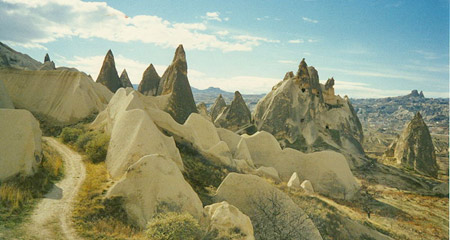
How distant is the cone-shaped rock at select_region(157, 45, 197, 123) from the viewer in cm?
3644

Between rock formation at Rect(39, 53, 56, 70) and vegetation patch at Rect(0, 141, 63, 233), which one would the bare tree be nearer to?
vegetation patch at Rect(0, 141, 63, 233)

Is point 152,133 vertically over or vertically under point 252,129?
over

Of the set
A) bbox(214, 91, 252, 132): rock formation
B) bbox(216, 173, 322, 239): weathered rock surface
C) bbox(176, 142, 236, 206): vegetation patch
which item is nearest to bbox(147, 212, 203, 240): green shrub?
bbox(176, 142, 236, 206): vegetation patch

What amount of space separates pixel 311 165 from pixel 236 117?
24078 millimetres

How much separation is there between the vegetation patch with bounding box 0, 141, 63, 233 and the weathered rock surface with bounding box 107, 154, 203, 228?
9.46 feet

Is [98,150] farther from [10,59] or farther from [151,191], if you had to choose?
[10,59]

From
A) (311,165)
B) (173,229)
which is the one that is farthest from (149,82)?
(173,229)

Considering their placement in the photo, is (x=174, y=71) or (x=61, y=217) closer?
(x=61, y=217)

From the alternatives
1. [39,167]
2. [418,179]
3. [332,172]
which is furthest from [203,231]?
[418,179]

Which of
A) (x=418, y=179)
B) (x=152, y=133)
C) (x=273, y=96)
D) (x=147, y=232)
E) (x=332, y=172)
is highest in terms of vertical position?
(x=273, y=96)

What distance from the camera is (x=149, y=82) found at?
178 ft

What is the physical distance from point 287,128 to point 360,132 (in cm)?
1746

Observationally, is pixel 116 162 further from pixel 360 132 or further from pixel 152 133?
pixel 360 132

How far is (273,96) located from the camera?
49.0 metres
